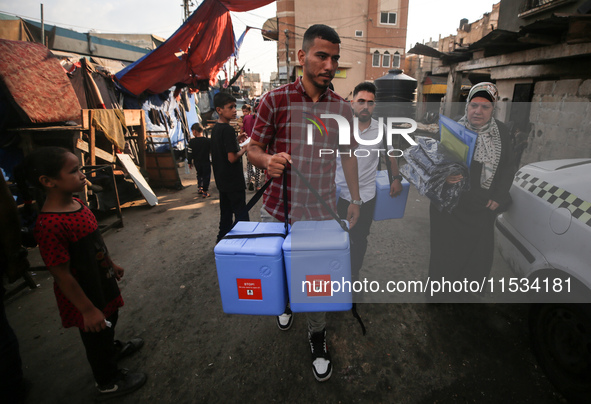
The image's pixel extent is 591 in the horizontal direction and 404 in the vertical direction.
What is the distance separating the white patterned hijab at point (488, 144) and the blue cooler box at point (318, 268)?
163cm

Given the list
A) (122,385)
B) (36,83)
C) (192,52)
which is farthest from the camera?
(192,52)

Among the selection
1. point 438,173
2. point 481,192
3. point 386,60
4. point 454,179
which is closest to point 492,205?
point 481,192

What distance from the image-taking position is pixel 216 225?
502 centimetres

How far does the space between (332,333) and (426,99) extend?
106 feet

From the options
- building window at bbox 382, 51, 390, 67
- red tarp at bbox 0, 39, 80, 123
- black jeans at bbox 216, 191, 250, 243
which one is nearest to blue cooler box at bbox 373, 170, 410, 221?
black jeans at bbox 216, 191, 250, 243

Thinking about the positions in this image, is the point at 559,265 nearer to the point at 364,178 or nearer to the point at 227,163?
the point at 364,178

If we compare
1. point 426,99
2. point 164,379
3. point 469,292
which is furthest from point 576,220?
point 426,99

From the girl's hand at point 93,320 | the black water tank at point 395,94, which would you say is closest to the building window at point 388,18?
the black water tank at point 395,94

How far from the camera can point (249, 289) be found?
1.64 m

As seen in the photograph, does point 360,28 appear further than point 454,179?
Yes

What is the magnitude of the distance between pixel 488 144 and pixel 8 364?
3.94m

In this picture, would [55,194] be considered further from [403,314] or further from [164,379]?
[403,314]

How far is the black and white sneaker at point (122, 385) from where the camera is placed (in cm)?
195

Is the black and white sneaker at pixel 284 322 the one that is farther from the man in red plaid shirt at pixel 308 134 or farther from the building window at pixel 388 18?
the building window at pixel 388 18
